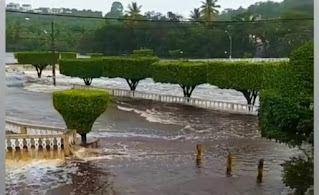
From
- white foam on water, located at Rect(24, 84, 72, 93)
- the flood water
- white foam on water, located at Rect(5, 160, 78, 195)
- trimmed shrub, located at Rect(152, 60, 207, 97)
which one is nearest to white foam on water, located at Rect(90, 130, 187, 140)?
the flood water

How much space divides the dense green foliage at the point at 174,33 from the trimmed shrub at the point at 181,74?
2.71 metres

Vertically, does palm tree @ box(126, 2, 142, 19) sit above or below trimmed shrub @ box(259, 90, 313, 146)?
above

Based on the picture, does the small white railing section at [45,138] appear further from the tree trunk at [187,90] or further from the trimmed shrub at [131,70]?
the tree trunk at [187,90]

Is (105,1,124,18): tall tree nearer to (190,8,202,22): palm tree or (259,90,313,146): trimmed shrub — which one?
(190,8,202,22): palm tree

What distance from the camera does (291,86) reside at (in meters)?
1.75

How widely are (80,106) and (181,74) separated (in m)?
2.84

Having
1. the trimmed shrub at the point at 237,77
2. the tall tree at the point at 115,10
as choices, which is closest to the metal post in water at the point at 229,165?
the tall tree at the point at 115,10

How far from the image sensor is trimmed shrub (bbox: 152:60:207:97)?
20.7 feet

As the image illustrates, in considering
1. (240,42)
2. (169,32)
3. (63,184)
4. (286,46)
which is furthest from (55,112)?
(286,46)

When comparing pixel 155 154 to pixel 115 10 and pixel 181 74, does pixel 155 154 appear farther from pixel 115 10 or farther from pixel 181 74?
pixel 181 74

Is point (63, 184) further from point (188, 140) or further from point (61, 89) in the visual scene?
point (188, 140)

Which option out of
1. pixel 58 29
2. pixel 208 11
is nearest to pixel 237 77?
pixel 208 11

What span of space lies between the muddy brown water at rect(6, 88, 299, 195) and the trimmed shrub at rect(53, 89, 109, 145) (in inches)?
7.5

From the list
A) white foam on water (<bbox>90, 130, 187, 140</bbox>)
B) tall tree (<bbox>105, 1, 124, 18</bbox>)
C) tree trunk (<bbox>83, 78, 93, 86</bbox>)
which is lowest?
white foam on water (<bbox>90, 130, 187, 140</bbox>)
